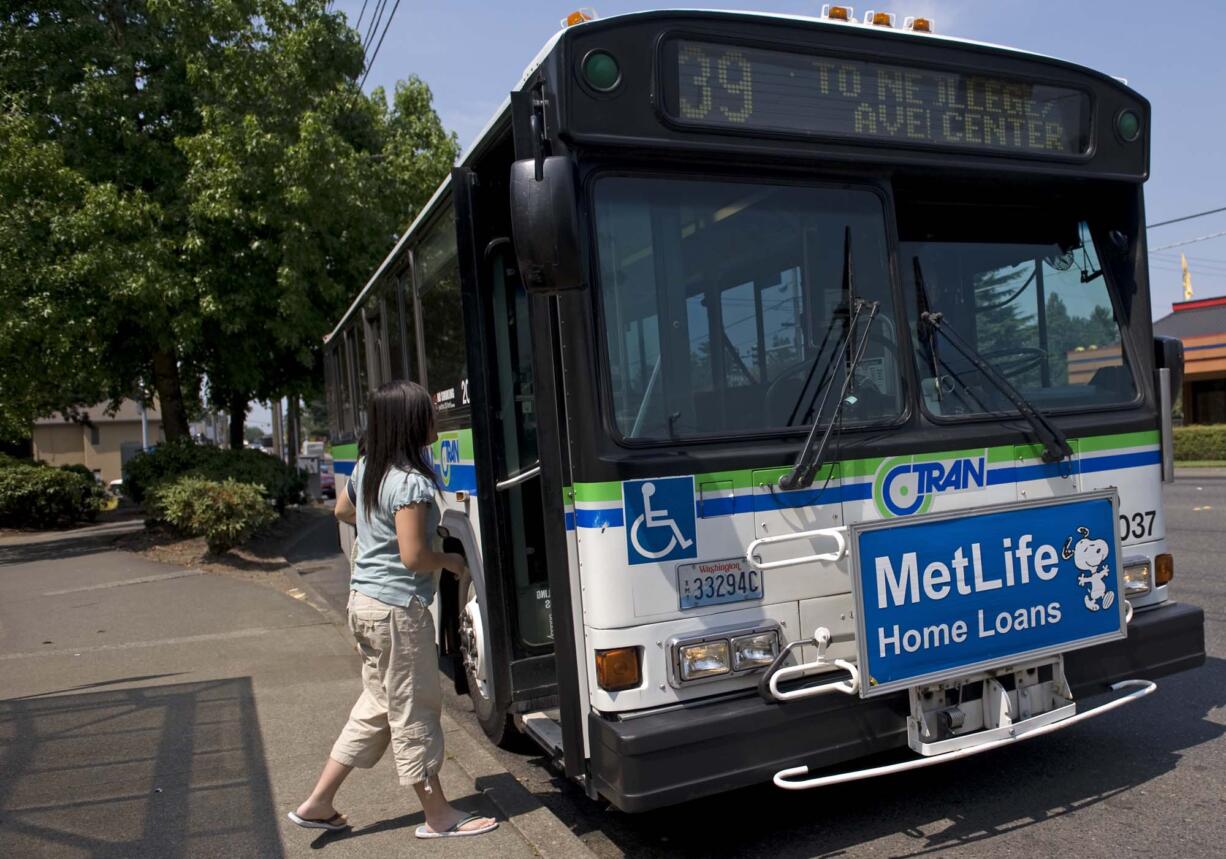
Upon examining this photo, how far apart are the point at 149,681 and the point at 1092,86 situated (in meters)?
6.93

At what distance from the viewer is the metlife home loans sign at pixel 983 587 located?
11.7ft

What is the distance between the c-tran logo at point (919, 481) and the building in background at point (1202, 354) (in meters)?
29.7

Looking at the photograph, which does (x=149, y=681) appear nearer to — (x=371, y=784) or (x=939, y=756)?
(x=371, y=784)

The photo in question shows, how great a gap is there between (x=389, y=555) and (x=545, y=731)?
983 mm

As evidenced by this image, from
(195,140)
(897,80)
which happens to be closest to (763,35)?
(897,80)

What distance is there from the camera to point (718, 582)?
3611 millimetres

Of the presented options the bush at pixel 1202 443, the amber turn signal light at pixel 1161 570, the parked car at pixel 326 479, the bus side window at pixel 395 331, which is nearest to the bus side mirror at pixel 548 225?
the amber turn signal light at pixel 1161 570

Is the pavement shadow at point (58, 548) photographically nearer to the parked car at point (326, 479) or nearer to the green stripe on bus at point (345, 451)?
the green stripe on bus at point (345, 451)

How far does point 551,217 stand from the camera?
328cm

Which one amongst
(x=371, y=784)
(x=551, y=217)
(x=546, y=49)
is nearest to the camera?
(x=551, y=217)

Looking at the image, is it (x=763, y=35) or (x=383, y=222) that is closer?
(x=763, y=35)

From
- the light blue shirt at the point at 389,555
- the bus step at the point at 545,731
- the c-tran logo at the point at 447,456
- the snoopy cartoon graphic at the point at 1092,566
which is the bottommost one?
the bus step at the point at 545,731

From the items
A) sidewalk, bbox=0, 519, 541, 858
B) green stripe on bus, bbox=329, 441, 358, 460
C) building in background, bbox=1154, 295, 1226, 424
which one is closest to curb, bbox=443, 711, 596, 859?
sidewalk, bbox=0, 519, 541, 858

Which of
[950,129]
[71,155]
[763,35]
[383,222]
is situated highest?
[71,155]
